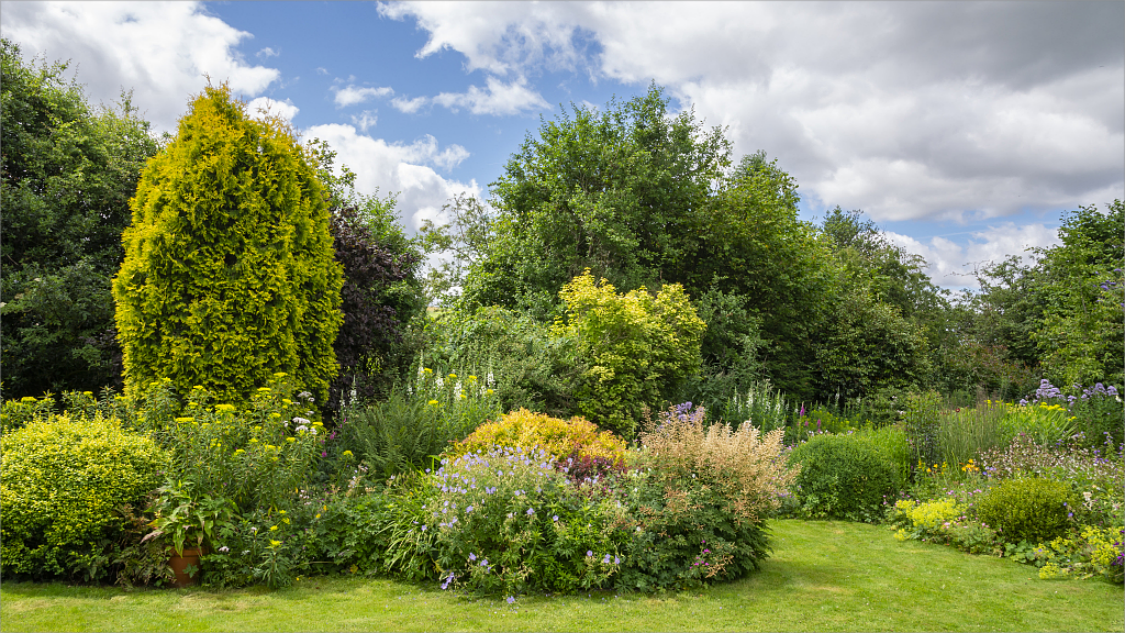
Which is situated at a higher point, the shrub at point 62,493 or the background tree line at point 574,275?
the background tree line at point 574,275

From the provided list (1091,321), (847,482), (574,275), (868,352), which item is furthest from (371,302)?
(1091,321)

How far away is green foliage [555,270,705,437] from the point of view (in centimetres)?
894

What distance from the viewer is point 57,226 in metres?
9.20

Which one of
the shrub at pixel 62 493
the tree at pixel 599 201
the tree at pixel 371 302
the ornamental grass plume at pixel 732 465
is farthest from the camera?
the tree at pixel 599 201

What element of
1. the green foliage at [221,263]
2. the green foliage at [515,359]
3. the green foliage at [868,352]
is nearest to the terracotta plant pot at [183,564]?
the green foliage at [221,263]

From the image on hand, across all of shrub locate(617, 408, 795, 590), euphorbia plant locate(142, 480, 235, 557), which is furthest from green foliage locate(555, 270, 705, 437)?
euphorbia plant locate(142, 480, 235, 557)

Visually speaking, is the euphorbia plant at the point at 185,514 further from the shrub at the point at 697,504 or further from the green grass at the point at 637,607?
the shrub at the point at 697,504

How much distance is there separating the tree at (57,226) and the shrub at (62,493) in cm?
361

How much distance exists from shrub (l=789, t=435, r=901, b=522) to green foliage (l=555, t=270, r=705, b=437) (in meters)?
2.29

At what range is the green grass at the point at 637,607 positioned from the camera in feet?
12.1

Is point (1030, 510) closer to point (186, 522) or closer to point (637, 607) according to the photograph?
point (637, 607)

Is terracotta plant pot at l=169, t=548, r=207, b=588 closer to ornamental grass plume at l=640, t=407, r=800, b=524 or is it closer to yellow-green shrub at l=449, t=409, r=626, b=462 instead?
yellow-green shrub at l=449, t=409, r=626, b=462

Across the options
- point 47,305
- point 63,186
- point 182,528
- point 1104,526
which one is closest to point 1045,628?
point 1104,526

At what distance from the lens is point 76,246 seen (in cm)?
888
